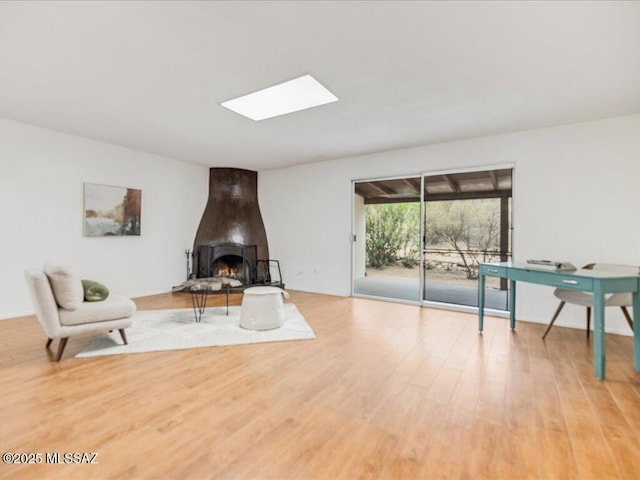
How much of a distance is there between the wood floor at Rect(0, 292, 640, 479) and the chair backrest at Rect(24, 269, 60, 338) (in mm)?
319

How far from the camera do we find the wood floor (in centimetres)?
143

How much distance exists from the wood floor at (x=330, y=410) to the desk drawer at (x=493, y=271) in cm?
73

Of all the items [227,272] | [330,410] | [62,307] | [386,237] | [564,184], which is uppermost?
[564,184]

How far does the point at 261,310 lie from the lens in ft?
11.3

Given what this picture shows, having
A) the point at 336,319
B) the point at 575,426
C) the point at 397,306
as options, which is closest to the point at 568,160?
the point at 397,306

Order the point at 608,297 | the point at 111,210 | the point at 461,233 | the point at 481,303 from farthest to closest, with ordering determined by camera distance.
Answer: the point at 111,210, the point at 461,233, the point at 481,303, the point at 608,297

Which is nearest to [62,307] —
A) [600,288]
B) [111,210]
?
[111,210]

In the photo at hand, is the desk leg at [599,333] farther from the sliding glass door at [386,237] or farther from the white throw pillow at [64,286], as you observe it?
the sliding glass door at [386,237]

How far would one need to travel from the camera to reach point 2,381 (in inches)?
86.5

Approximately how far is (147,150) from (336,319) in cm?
421

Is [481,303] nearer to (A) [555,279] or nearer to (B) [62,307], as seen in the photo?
(A) [555,279]

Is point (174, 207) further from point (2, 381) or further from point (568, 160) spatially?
point (568, 160)

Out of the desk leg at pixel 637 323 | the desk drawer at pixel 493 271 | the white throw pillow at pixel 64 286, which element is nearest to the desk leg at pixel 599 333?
the desk leg at pixel 637 323

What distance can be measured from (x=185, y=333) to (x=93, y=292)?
0.97 m
